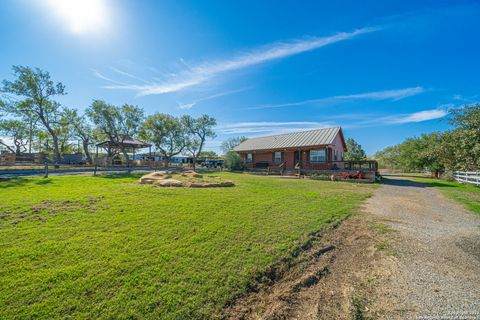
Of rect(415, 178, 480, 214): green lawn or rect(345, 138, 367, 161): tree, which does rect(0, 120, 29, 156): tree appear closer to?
rect(415, 178, 480, 214): green lawn

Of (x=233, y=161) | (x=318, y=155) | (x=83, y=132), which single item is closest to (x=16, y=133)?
(x=83, y=132)

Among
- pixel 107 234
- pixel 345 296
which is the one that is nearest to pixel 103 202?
pixel 107 234

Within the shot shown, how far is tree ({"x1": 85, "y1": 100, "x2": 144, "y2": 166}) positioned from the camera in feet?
68.0

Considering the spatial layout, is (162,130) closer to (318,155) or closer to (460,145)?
(318,155)

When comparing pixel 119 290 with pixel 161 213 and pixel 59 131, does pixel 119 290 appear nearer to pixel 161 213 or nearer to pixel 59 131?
pixel 161 213

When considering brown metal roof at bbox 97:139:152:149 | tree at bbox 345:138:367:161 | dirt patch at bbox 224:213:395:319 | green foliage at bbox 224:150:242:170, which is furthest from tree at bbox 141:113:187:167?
tree at bbox 345:138:367:161

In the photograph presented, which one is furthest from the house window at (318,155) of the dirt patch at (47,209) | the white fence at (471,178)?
the dirt patch at (47,209)

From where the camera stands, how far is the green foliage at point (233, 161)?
2409cm

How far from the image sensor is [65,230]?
349cm

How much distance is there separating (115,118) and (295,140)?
21.8 m

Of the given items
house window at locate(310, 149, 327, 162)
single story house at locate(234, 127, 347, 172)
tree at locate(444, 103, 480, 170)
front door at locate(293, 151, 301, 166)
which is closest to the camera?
tree at locate(444, 103, 480, 170)

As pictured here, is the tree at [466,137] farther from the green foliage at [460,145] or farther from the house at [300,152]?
the house at [300,152]

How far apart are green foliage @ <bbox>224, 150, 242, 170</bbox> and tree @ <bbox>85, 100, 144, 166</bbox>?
12149 millimetres

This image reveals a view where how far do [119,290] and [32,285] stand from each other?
0.98m
